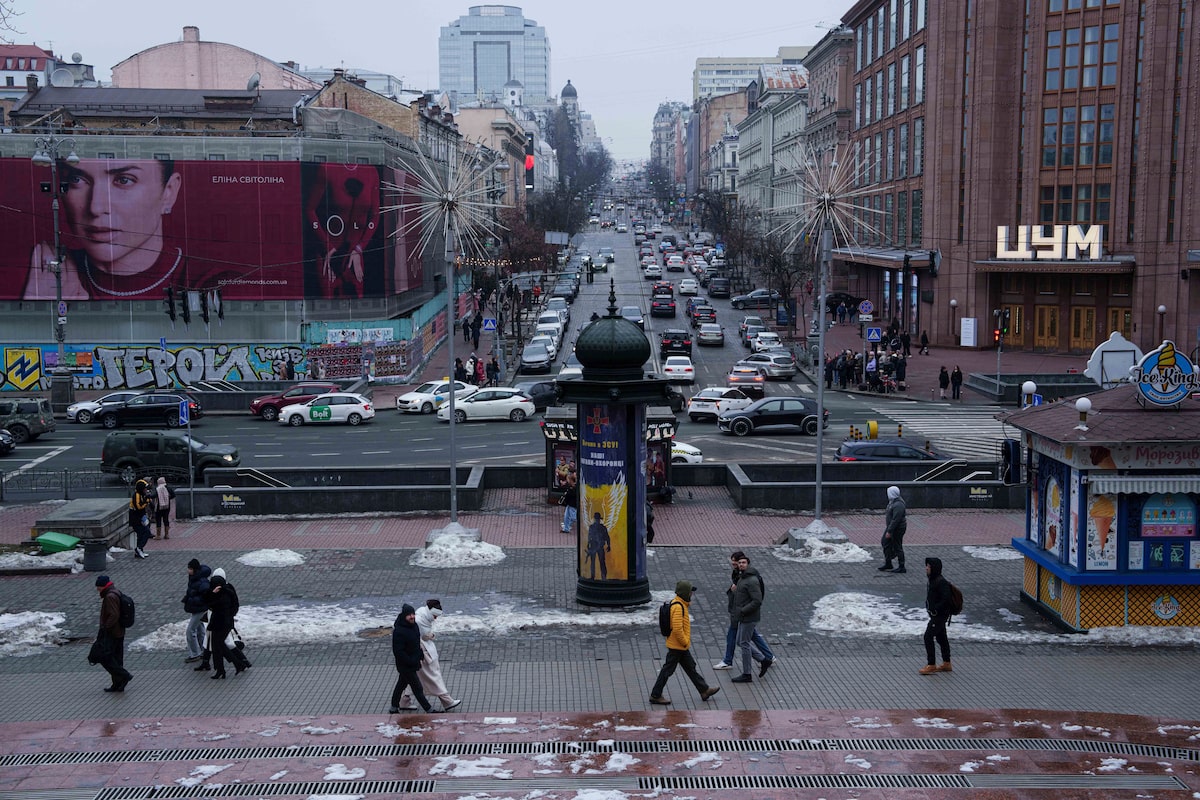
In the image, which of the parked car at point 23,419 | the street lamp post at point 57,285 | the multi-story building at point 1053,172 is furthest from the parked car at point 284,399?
the multi-story building at point 1053,172

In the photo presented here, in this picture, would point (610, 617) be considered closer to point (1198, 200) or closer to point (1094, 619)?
point (1094, 619)

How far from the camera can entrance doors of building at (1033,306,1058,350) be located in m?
64.9

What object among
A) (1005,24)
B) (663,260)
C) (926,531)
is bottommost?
(926,531)

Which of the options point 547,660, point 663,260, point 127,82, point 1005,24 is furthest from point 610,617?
point 663,260

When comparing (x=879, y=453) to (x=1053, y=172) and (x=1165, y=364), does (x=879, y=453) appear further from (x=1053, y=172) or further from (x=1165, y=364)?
(x=1053, y=172)

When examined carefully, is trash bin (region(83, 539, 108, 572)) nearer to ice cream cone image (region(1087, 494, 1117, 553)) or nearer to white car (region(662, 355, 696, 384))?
ice cream cone image (region(1087, 494, 1117, 553))

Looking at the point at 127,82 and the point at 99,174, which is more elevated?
the point at 127,82

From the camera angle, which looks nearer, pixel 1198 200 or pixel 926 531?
pixel 926 531

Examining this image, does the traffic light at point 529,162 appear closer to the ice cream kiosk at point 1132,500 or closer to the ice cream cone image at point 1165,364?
the ice cream cone image at point 1165,364

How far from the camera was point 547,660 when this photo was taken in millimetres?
16312

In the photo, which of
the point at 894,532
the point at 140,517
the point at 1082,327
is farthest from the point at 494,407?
the point at 1082,327

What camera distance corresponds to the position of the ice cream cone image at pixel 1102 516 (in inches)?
668

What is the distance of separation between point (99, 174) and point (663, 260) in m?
75.6

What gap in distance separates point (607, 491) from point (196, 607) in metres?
6.16
